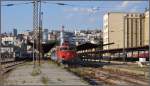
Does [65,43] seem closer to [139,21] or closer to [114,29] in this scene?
[139,21]

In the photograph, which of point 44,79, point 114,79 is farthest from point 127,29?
point 44,79

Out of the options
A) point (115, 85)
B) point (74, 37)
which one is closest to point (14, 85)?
point (115, 85)

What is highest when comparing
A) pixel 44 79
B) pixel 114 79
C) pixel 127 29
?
pixel 127 29

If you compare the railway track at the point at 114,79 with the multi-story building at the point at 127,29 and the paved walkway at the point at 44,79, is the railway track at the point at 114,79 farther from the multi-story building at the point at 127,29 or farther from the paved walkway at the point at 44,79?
the multi-story building at the point at 127,29

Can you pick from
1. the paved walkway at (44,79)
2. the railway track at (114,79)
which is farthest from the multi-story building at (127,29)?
the paved walkway at (44,79)

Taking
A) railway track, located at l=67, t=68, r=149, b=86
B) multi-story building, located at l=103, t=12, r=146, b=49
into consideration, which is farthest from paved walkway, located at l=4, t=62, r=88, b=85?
multi-story building, located at l=103, t=12, r=146, b=49

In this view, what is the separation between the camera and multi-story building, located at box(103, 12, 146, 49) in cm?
11425

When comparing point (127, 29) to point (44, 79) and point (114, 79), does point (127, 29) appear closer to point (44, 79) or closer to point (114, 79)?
point (114, 79)

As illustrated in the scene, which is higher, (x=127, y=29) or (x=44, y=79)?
(x=127, y=29)

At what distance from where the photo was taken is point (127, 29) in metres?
117

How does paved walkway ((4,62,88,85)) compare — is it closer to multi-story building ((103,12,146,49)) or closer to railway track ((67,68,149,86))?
railway track ((67,68,149,86))

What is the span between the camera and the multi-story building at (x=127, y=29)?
114250mm

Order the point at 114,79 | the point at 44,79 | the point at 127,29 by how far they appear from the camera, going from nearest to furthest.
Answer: the point at 44,79
the point at 114,79
the point at 127,29

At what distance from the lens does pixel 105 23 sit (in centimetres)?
13675
